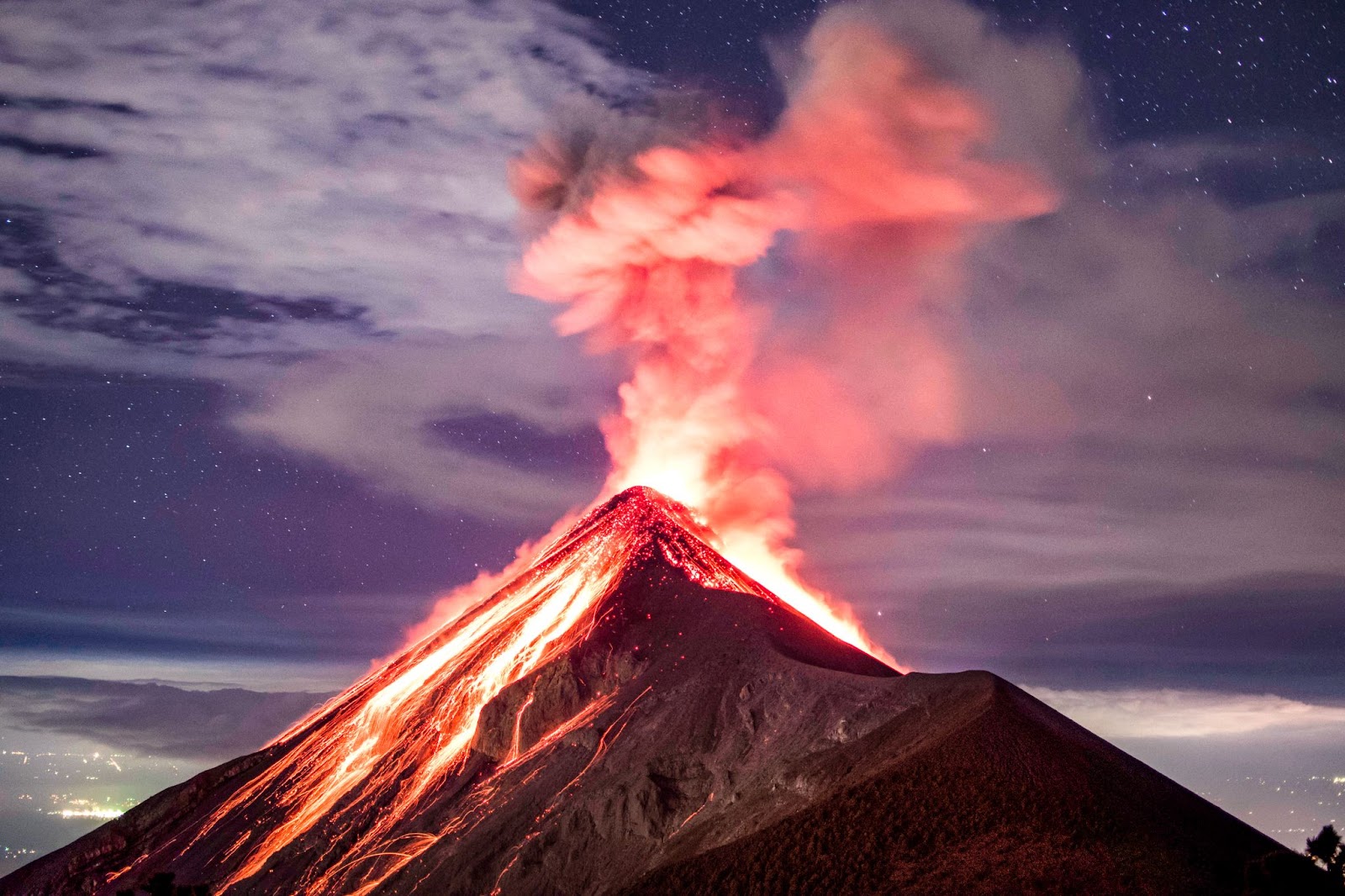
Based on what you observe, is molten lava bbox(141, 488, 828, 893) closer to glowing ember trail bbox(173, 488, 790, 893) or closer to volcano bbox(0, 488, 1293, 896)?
glowing ember trail bbox(173, 488, 790, 893)

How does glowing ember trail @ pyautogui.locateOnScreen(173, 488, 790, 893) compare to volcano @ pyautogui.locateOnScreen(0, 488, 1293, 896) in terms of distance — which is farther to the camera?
glowing ember trail @ pyautogui.locateOnScreen(173, 488, 790, 893)

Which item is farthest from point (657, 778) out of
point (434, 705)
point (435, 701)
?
point (435, 701)

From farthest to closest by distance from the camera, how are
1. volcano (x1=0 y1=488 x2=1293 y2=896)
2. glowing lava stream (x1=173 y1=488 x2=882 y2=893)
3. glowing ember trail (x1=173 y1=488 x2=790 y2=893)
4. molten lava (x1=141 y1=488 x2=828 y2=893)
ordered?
1. glowing lava stream (x1=173 y1=488 x2=882 y2=893)
2. glowing ember trail (x1=173 y1=488 x2=790 y2=893)
3. molten lava (x1=141 y1=488 x2=828 y2=893)
4. volcano (x1=0 y1=488 x2=1293 y2=896)

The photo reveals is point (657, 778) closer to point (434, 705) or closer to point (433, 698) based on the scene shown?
point (434, 705)

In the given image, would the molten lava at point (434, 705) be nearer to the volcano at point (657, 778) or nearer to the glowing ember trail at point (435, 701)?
the glowing ember trail at point (435, 701)

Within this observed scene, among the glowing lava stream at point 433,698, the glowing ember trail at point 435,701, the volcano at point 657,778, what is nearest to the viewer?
the volcano at point 657,778
